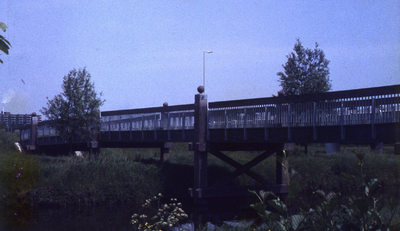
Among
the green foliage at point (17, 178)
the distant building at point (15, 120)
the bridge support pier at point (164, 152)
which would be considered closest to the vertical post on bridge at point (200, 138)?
the bridge support pier at point (164, 152)

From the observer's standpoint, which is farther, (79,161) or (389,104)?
(79,161)

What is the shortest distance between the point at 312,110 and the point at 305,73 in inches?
642

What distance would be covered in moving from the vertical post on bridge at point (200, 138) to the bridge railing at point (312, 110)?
1.53 ft

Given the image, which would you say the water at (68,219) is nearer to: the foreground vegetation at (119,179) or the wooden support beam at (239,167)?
the foreground vegetation at (119,179)

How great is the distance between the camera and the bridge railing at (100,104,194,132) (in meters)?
20.4

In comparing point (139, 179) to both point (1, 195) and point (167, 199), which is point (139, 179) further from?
point (1, 195)

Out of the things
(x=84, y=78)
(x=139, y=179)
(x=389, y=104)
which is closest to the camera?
(x=389, y=104)

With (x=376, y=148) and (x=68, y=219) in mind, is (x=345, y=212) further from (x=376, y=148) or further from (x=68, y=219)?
(x=376, y=148)

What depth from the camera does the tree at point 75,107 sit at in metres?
24.0

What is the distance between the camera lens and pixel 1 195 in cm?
1652

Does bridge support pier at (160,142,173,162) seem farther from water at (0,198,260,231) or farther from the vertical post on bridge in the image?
water at (0,198,260,231)

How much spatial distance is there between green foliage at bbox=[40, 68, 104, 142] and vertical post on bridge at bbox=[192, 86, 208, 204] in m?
8.26

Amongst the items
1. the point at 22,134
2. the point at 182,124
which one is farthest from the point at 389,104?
the point at 22,134

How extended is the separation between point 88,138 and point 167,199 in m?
7.64
